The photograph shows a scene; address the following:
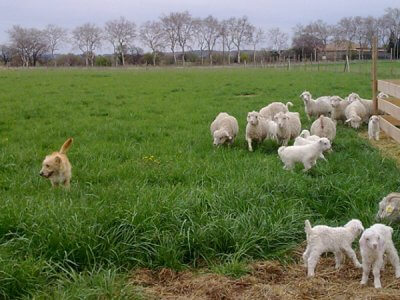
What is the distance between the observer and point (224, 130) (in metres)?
10.5

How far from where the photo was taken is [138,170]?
8039 millimetres

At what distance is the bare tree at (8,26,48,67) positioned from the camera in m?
113

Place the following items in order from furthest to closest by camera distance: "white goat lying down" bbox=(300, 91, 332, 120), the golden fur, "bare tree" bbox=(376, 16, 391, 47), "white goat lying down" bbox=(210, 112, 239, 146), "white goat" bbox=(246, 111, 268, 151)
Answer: "bare tree" bbox=(376, 16, 391, 47)
"white goat lying down" bbox=(300, 91, 332, 120)
"white goat" bbox=(246, 111, 268, 151)
"white goat lying down" bbox=(210, 112, 239, 146)
the golden fur

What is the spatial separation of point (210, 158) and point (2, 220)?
4502mm

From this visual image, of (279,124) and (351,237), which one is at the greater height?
(279,124)

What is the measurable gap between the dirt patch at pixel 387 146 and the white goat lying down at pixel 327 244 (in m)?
4.56

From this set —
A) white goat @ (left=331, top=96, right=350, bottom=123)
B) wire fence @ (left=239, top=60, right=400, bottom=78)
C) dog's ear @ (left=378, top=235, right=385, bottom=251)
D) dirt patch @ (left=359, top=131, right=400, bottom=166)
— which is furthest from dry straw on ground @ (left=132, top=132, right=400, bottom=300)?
wire fence @ (left=239, top=60, right=400, bottom=78)

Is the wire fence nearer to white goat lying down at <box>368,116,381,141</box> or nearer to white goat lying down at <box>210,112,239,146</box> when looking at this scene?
white goat lying down at <box>368,116,381,141</box>

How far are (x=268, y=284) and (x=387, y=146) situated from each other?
7.23 metres

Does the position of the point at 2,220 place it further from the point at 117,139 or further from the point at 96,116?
the point at 96,116

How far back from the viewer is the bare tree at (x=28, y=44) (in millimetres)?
113188

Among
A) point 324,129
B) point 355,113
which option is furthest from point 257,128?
point 355,113

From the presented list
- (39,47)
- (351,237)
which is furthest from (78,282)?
(39,47)

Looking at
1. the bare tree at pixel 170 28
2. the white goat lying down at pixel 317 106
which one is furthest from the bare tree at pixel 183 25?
the white goat lying down at pixel 317 106
